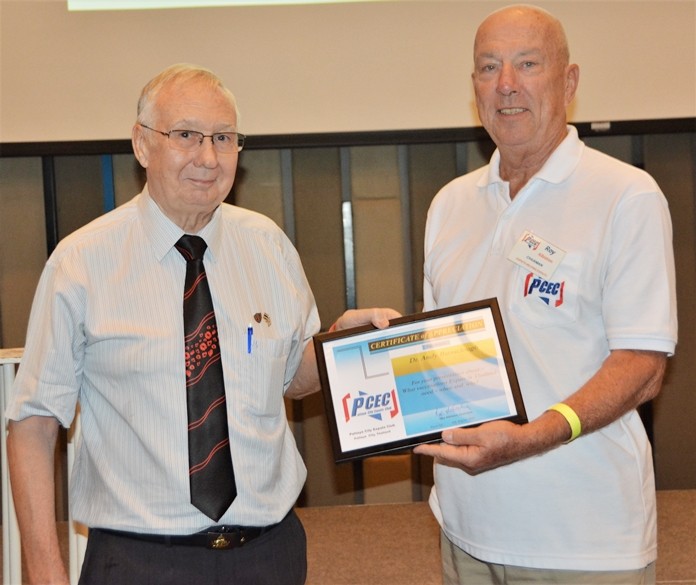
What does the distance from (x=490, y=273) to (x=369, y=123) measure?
126 inches

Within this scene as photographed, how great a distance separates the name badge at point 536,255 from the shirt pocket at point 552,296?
12mm

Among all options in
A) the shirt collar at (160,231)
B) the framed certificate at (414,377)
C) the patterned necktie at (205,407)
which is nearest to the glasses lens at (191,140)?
the shirt collar at (160,231)

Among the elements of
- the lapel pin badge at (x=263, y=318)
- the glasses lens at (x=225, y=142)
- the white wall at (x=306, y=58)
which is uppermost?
the white wall at (x=306, y=58)

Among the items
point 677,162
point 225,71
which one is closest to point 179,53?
point 225,71

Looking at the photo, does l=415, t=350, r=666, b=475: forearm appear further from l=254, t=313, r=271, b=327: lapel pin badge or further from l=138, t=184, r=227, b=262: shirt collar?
l=138, t=184, r=227, b=262: shirt collar

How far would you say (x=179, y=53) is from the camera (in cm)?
500

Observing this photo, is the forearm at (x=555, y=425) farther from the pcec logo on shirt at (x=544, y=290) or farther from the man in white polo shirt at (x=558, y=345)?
the pcec logo on shirt at (x=544, y=290)

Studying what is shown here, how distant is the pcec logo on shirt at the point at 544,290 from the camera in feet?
6.45

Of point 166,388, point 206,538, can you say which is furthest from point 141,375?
point 206,538

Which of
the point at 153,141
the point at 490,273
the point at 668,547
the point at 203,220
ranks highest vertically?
the point at 153,141

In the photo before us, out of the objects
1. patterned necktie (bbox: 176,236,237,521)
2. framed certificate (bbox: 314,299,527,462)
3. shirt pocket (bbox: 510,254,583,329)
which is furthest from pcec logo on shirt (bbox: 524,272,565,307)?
patterned necktie (bbox: 176,236,237,521)

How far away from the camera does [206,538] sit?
6.12 ft

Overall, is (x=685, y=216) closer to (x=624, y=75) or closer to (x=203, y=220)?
(x=624, y=75)

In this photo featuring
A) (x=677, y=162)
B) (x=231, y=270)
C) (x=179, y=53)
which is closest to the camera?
(x=231, y=270)
